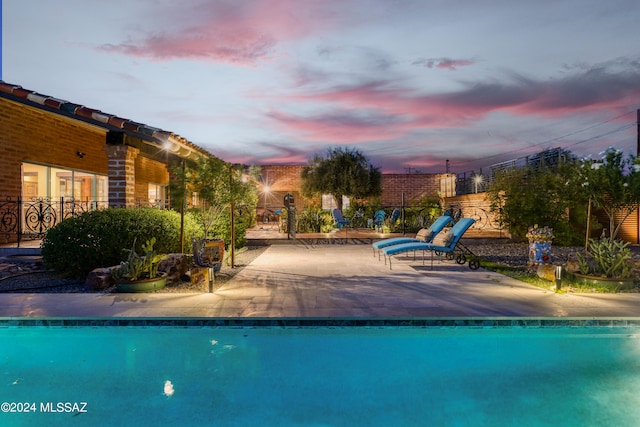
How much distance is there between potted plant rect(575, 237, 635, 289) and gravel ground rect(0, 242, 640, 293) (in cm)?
237

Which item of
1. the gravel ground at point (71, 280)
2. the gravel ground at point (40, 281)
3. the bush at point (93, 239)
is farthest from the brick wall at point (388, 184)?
the bush at point (93, 239)

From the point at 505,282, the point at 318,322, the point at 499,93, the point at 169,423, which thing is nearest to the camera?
the point at 169,423

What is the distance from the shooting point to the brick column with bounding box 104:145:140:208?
907 centimetres

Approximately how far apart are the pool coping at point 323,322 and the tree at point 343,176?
696 inches

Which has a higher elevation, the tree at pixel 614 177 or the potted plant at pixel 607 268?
the tree at pixel 614 177

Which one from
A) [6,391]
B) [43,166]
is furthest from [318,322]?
[43,166]

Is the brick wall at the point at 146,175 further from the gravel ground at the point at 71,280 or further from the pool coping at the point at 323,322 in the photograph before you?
the pool coping at the point at 323,322

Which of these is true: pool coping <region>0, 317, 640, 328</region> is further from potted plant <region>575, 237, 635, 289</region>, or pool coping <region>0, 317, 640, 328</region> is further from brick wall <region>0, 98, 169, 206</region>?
brick wall <region>0, 98, 169, 206</region>

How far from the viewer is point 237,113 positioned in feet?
76.1

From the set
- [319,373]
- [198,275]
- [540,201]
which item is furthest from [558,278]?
[540,201]

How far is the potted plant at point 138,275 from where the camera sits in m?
6.55

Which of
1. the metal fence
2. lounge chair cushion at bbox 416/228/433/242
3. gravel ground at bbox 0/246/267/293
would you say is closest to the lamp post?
lounge chair cushion at bbox 416/228/433/242

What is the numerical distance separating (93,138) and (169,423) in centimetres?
1196

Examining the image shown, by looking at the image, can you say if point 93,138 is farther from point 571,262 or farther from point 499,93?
point 499,93
